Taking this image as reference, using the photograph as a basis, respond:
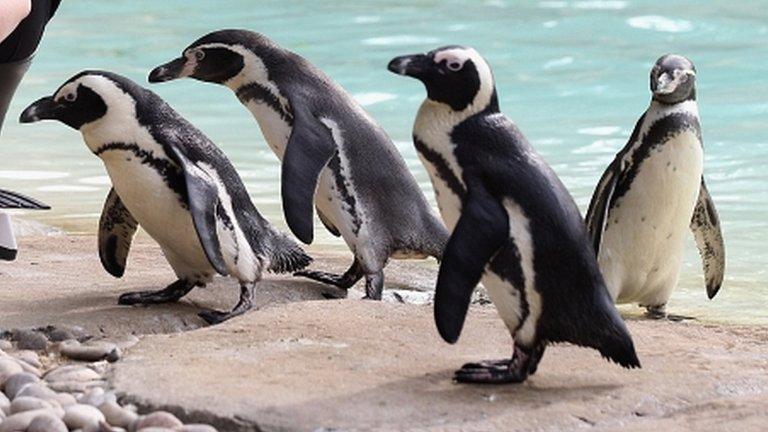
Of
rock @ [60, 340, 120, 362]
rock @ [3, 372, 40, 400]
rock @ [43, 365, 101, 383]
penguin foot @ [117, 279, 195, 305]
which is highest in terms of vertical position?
rock @ [3, 372, 40, 400]

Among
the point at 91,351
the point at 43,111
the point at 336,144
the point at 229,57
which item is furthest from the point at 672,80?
the point at 91,351

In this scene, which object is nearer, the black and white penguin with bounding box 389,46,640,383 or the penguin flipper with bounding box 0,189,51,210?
the black and white penguin with bounding box 389,46,640,383

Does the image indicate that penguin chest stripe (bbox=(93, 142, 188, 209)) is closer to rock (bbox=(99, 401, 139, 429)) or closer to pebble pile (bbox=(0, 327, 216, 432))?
pebble pile (bbox=(0, 327, 216, 432))

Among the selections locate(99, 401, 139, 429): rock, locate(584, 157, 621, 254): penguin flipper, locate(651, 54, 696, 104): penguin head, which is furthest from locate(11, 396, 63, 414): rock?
locate(651, 54, 696, 104): penguin head

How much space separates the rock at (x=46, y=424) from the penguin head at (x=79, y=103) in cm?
152

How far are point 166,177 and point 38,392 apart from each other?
3.80 ft

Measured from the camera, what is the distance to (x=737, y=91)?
11.3m

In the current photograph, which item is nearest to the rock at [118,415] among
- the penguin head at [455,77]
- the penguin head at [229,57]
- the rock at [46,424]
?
the rock at [46,424]

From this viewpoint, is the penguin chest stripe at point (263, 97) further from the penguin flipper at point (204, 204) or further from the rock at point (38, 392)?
the rock at point (38, 392)

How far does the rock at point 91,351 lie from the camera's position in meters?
4.23

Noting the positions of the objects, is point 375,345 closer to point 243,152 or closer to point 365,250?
point 365,250

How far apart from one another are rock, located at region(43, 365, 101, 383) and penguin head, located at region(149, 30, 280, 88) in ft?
4.76

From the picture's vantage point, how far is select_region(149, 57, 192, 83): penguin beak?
544 cm

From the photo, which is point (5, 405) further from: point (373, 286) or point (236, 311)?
point (373, 286)
